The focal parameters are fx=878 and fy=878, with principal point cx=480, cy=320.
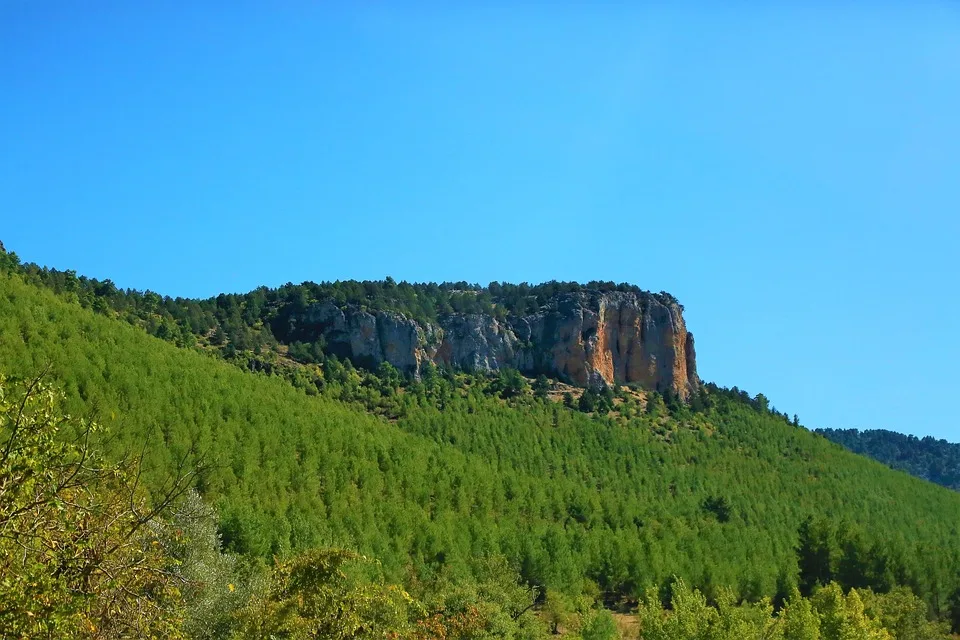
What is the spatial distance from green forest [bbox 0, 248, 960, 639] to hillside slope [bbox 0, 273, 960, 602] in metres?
0.35

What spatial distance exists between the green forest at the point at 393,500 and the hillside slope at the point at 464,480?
0.35 meters

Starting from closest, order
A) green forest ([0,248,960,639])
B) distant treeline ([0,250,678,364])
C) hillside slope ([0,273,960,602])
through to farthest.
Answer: green forest ([0,248,960,639])
hillside slope ([0,273,960,602])
distant treeline ([0,250,678,364])

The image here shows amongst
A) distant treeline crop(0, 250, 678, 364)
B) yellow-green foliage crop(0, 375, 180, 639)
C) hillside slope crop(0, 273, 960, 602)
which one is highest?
distant treeline crop(0, 250, 678, 364)

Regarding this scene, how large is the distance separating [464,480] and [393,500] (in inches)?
460

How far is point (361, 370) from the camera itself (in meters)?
142

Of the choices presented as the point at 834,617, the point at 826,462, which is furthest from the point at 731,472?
the point at 834,617

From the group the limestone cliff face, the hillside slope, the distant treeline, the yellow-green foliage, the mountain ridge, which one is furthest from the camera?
the limestone cliff face

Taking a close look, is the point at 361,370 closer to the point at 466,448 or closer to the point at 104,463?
the point at 466,448

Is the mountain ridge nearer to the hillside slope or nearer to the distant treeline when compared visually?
the distant treeline

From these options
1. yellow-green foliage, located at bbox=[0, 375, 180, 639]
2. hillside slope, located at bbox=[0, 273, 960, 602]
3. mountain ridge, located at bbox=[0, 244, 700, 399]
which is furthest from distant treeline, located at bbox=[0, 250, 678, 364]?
yellow-green foliage, located at bbox=[0, 375, 180, 639]

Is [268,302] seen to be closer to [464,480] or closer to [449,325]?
[449,325]

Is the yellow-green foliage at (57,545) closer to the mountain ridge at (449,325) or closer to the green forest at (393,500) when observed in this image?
the green forest at (393,500)

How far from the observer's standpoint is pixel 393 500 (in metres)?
80.5

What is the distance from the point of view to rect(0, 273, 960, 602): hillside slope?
228ft
